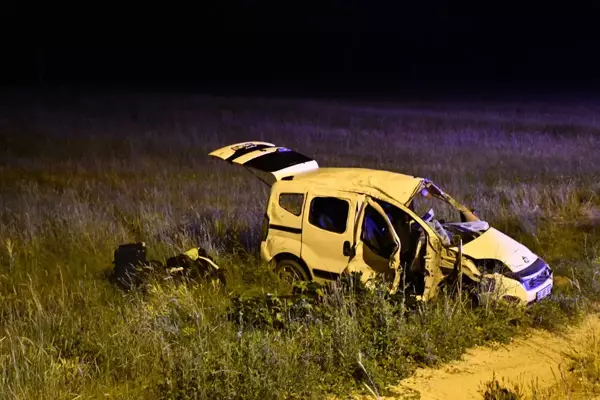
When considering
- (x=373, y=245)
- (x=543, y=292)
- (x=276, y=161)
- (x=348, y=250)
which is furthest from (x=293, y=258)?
(x=543, y=292)

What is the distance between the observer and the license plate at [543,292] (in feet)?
26.9

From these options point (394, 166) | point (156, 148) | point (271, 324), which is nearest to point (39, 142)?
point (156, 148)

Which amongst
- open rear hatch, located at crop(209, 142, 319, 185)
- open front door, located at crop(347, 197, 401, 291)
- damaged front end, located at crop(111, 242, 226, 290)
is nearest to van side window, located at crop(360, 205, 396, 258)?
open front door, located at crop(347, 197, 401, 291)

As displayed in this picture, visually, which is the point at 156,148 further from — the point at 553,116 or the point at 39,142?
the point at 553,116

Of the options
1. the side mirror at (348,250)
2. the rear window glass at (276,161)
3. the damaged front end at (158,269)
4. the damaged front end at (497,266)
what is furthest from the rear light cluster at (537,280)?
the damaged front end at (158,269)

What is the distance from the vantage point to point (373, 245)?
8461 mm

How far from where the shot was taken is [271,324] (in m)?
7.25

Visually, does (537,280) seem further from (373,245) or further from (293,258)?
(293,258)

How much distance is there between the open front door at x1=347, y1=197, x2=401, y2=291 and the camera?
8.23 m

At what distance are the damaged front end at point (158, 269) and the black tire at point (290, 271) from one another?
0.76 m

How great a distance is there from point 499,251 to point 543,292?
747 millimetres

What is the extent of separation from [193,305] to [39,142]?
15.6 m

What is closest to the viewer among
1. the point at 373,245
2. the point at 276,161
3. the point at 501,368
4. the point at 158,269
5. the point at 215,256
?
the point at 501,368

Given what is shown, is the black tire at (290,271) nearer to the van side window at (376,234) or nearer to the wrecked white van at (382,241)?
the wrecked white van at (382,241)
